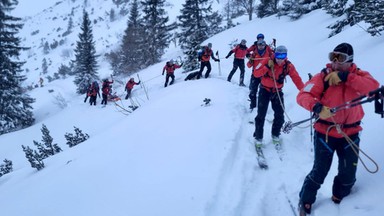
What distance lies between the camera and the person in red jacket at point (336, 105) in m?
3.60

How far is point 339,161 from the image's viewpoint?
3.99 m

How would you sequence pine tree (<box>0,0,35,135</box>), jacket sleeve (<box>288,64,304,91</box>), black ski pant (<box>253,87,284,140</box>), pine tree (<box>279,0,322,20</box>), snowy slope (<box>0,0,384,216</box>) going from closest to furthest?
1. snowy slope (<box>0,0,384,216</box>)
2. jacket sleeve (<box>288,64,304,91</box>)
3. black ski pant (<box>253,87,284,140</box>)
4. pine tree (<box>0,0,35,135</box>)
5. pine tree (<box>279,0,322,20</box>)

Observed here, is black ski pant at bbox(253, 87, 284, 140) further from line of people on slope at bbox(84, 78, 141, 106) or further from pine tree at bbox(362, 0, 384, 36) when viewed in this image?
line of people on slope at bbox(84, 78, 141, 106)

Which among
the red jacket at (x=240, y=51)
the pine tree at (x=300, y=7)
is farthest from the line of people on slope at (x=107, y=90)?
the pine tree at (x=300, y=7)

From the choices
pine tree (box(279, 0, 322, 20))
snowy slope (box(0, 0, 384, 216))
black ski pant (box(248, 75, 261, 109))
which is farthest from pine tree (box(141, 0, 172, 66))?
black ski pant (box(248, 75, 261, 109))

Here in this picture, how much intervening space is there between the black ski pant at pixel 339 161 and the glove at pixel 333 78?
70 centimetres

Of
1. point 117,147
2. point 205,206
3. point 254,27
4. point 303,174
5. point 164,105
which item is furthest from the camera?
point 254,27

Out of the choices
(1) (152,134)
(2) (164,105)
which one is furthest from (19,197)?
(2) (164,105)

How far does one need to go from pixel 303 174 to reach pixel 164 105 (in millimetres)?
6785

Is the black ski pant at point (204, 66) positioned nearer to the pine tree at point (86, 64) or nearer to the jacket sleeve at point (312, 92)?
the jacket sleeve at point (312, 92)

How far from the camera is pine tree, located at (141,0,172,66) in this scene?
1481 inches

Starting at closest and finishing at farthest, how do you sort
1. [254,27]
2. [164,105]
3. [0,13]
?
[164,105], [0,13], [254,27]

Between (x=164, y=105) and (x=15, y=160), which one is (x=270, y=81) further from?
(x=15, y=160)

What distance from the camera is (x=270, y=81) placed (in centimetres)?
633
